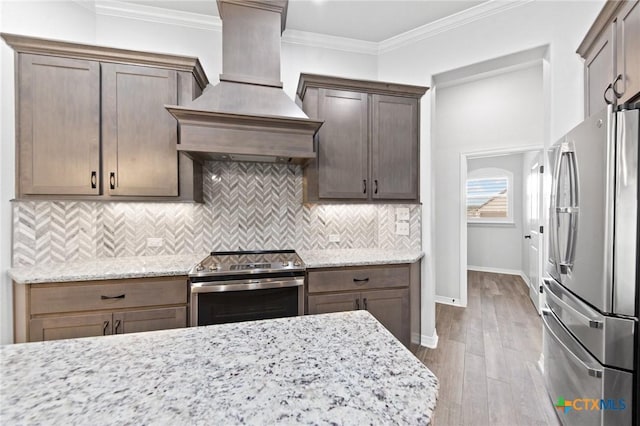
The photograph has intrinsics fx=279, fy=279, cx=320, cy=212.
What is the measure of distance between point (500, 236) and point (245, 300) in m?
5.62

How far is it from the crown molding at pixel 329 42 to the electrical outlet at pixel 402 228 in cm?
188

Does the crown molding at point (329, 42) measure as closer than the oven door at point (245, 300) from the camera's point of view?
No

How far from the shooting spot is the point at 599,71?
1.78 m

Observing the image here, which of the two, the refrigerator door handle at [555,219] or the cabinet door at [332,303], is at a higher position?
the refrigerator door handle at [555,219]

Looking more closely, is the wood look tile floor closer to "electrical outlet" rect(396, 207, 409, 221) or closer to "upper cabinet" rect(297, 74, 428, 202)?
"electrical outlet" rect(396, 207, 409, 221)

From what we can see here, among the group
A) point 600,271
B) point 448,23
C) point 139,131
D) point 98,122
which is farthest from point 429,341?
point 98,122

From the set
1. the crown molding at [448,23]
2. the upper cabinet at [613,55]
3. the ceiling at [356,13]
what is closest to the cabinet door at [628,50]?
the upper cabinet at [613,55]

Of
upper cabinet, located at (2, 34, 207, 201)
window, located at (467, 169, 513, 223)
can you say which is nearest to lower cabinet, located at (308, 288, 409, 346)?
upper cabinet, located at (2, 34, 207, 201)

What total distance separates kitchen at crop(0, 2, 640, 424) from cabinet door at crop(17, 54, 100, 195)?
129 millimetres

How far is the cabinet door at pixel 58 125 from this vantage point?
1.93 m

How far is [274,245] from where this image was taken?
2723 mm

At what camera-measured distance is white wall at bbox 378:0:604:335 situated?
2.13 meters

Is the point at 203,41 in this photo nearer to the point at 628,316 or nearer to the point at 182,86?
the point at 182,86

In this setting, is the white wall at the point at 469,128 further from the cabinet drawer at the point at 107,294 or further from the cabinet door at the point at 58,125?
the cabinet door at the point at 58,125
